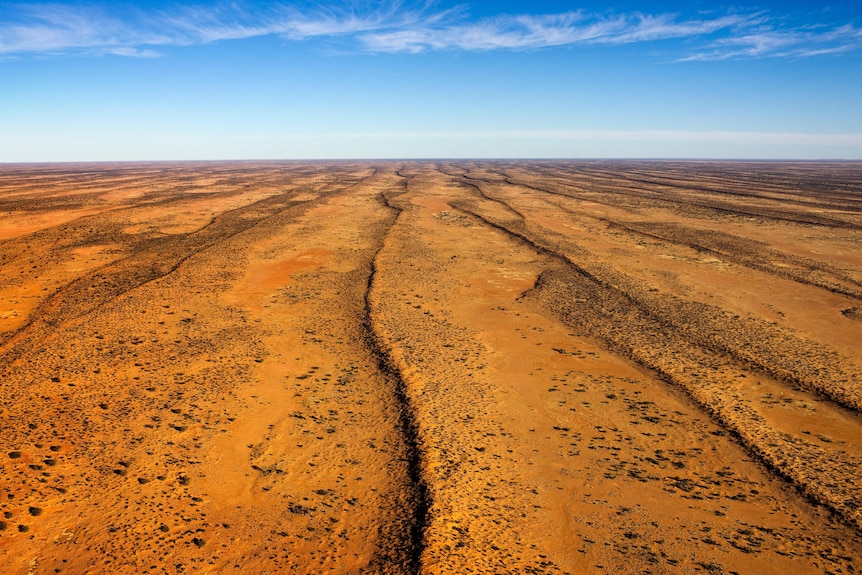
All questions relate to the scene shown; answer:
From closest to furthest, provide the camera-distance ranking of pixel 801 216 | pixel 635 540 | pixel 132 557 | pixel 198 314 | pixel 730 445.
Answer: pixel 132 557, pixel 635 540, pixel 730 445, pixel 198 314, pixel 801 216

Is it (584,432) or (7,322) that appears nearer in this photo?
(584,432)

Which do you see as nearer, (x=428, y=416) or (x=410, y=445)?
(x=410, y=445)

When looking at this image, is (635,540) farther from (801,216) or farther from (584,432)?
(801,216)

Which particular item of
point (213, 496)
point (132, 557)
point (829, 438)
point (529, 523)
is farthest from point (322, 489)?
point (829, 438)

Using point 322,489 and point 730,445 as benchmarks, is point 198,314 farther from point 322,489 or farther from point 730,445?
point 730,445

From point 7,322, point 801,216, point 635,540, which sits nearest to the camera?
point 635,540

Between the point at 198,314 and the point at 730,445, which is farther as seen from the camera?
the point at 198,314

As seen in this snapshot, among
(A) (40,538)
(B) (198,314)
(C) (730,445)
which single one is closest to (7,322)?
(B) (198,314)
